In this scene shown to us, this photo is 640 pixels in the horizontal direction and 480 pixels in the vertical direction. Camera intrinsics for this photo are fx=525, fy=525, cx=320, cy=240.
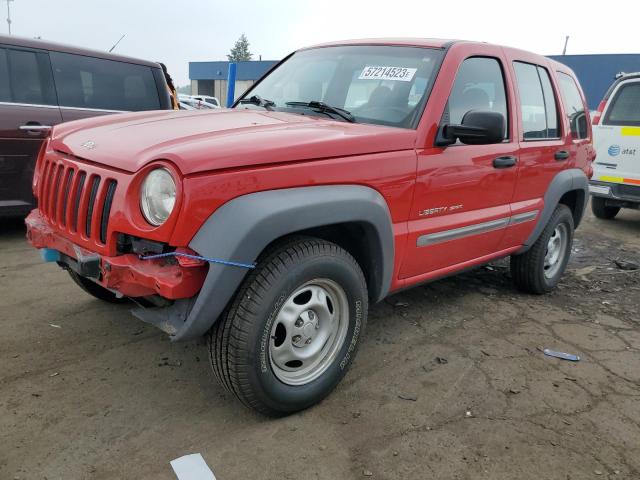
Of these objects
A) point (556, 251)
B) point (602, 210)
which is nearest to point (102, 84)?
point (556, 251)

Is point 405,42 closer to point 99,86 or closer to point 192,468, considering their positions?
point 192,468

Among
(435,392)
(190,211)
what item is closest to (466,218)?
(435,392)

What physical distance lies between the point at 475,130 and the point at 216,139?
1.40 metres

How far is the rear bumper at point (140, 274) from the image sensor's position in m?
2.06

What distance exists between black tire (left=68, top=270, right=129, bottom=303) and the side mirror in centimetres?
222

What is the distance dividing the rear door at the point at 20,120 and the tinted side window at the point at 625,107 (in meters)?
6.89

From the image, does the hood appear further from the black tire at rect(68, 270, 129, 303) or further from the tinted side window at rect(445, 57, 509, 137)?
the black tire at rect(68, 270, 129, 303)

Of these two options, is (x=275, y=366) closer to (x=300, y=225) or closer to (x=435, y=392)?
(x=300, y=225)

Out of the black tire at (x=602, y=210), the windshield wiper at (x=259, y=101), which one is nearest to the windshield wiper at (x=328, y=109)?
the windshield wiper at (x=259, y=101)

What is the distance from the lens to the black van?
4906 millimetres

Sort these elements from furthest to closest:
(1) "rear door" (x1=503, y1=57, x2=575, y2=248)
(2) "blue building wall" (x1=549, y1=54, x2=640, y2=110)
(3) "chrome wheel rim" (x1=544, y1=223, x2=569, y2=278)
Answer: (2) "blue building wall" (x1=549, y1=54, x2=640, y2=110) → (3) "chrome wheel rim" (x1=544, y1=223, x2=569, y2=278) → (1) "rear door" (x1=503, y1=57, x2=575, y2=248)

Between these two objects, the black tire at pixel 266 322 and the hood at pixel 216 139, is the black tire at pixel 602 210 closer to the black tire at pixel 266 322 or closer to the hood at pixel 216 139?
the hood at pixel 216 139

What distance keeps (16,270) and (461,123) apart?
143 inches

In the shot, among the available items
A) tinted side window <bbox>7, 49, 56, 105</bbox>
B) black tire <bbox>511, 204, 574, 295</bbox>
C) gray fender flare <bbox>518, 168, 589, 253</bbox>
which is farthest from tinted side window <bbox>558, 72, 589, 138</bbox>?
tinted side window <bbox>7, 49, 56, 105</bbox>
